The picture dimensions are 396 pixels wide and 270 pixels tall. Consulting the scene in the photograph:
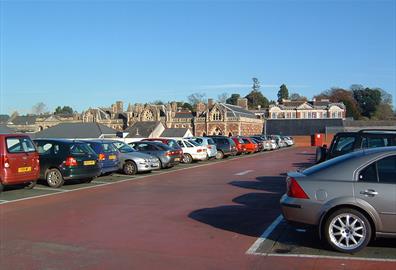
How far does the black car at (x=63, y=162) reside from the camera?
1686 cm

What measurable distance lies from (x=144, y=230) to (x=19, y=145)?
7.58 metres

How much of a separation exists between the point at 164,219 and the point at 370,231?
4.54 metres

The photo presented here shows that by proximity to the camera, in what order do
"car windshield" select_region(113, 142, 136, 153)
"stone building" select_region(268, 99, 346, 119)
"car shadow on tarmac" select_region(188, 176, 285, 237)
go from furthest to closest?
"stone building" select_region(268, 99, 346, 119) < "car windshield" select_region(113, 142, 136, 153) < "car shadow on tarmac" select_region(188, 176, 285, 237)

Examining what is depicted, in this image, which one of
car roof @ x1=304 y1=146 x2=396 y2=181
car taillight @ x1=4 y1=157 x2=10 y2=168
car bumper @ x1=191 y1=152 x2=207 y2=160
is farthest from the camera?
car bumper @ x1=191 y1=152 x2=207 y2=160

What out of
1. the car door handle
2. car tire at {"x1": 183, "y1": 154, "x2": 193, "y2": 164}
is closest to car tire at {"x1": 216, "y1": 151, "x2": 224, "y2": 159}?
car tire at {"x1": 183, "y1": 154, "x2": 193, "y2": 164}

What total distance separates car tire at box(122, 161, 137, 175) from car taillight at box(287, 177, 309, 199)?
1479 cm

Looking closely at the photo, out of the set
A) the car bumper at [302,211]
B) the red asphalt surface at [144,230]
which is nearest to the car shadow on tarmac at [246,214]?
the red asphalt surface at [144,230]

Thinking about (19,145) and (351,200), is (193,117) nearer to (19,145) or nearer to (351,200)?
(19,145)

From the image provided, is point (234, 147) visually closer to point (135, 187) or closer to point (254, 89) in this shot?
point (135, 187)

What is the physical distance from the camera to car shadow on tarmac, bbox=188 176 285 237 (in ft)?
31.5

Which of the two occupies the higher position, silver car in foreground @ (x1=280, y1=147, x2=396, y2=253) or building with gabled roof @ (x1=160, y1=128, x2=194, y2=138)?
silver car in foreground @ (x1=280, y1=147, x2=396, y2=253)

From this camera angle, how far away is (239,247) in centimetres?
795

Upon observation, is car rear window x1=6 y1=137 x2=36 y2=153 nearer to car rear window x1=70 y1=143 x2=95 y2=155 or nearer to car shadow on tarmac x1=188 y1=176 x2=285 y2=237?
car rear window x1=70 y1=143 x2=95 y2=155

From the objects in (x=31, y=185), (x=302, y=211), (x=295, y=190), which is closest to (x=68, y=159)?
(x=31, y=185)
